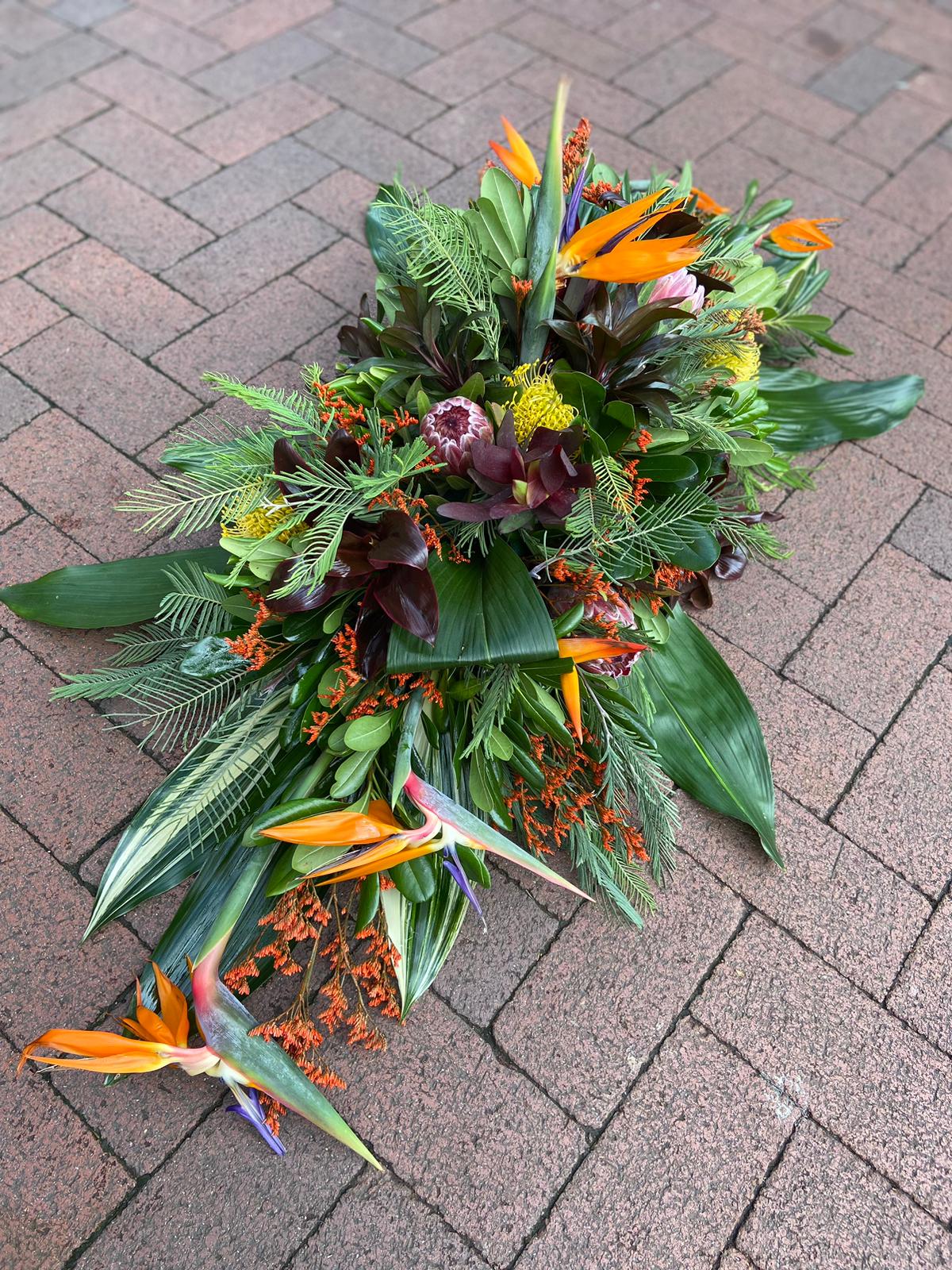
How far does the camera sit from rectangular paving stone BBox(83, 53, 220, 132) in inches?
119

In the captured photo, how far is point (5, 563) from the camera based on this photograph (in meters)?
2.01

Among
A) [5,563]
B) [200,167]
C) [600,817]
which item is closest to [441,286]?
[600,817]

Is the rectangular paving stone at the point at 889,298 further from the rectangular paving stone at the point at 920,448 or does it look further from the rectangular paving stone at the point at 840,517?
the rectangular paving stone at the point at 840,517

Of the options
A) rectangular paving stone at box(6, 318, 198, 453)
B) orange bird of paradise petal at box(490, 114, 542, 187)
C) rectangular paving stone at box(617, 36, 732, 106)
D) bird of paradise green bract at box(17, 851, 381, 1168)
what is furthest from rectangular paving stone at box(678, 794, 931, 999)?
rectangular paving stone at box(617, 36, 732, 106)

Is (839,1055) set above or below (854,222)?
below

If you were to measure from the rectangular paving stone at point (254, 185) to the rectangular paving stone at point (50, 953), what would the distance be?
6.35 ft

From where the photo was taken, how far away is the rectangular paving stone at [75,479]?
6.74 ft

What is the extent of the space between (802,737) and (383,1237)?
1.19 meters

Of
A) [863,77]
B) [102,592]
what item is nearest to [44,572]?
[102,592]

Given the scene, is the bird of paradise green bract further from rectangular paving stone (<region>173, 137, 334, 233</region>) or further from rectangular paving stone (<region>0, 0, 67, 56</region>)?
rectangular paving stone (<region>0, 0, 67, 56</region>)

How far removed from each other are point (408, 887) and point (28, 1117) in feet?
2.24

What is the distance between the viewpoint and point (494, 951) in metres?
1.62

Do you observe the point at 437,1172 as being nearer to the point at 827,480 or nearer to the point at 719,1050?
the point at 719,1050

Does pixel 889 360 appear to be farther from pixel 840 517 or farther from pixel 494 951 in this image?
pixel 494 951
